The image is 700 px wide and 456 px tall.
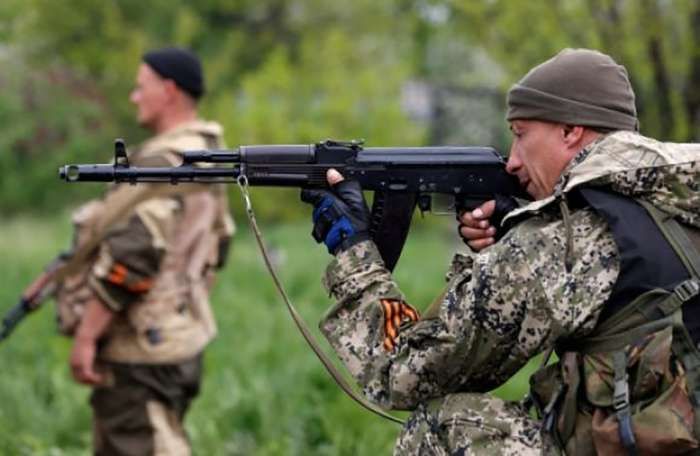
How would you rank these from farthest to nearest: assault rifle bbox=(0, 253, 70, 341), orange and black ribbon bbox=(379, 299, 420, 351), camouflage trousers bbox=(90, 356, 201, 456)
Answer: assault rifle bbox=(0, 253, 70, 341)
camouflage trousers bbox=(90, 356, 201, 456)
orange and black ribbon bbox=(379, 299, 420, 351)

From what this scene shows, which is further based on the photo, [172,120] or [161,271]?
[172,120]

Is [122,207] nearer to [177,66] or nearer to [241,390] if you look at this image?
[177,66]

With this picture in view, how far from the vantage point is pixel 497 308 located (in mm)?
3141

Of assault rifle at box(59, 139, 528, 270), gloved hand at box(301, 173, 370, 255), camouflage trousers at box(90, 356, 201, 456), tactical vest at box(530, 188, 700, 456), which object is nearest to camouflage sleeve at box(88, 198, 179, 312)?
camouflage trousers at box(90, 356, 201, 456)

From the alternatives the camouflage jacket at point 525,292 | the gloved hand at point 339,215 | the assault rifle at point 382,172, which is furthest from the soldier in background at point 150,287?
the camouflage jacket at point 525,292

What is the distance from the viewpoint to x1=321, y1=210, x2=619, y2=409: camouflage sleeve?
122 inches

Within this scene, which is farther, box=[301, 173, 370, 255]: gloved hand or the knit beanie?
box=[301, 173, 370, 255]: gloved hand

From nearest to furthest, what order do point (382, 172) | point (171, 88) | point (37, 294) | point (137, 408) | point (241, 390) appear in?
point (382, 172) → point (137, 408) → point (171, 88) → point (37, 294) → point (241, 390)

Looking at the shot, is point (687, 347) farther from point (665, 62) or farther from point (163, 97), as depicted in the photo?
point (665, 62)

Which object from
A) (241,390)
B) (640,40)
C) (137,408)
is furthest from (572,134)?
(640,40)

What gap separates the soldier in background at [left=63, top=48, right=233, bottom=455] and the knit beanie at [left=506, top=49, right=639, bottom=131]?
240 centimetres

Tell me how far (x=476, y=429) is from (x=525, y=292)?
1.32ft

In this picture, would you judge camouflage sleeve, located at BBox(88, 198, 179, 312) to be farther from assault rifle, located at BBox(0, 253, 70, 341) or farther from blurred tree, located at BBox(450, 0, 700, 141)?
blurred tree, located at BBox(450, 0, 700, 141)

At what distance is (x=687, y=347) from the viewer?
122 inches
